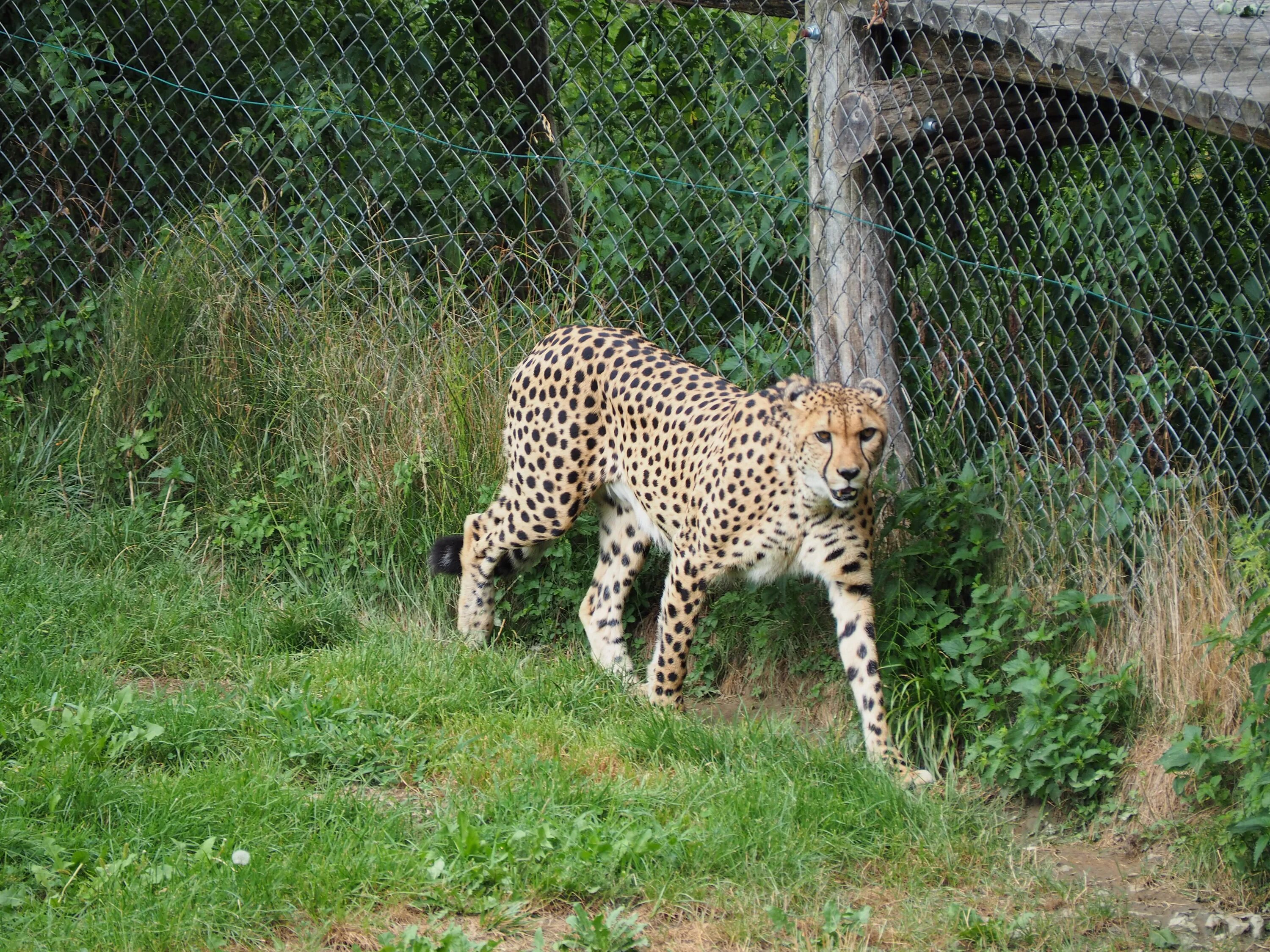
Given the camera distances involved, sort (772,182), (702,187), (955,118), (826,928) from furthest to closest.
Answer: (772,182)
(702,187)
(955,118)
(826,928)

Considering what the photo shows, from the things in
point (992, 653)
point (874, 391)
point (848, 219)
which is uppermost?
point (848, 219)

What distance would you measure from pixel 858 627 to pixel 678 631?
60 centimetres

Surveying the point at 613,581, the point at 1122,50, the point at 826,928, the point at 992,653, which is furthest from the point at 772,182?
the point at 826,928

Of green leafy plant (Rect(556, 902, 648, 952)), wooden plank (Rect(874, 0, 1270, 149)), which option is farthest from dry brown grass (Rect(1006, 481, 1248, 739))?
green leafy plant (Rect(556, 902, 648, 952))

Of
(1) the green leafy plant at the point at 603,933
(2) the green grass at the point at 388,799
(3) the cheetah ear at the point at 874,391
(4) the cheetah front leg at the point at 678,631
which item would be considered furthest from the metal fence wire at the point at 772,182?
(1) the green leafy plant at the point at 603,933

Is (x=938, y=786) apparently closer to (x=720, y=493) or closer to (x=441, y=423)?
(x=720, y=493)

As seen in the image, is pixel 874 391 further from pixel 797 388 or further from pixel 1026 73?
pixel 1026 73

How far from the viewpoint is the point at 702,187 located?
503cm

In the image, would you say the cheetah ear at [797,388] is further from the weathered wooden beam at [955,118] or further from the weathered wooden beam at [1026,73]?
the weathered wooden beam at [1026,73]

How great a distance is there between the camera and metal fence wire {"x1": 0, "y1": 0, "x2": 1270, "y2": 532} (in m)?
4.70

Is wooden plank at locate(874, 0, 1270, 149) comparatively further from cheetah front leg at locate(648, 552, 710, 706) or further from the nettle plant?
cheetah front leg at locate(648, 552, 710, 706)

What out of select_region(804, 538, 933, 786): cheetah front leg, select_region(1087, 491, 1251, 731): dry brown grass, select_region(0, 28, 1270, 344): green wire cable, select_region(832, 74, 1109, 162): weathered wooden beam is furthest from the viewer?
select_region(0, 28, 1270, 344): green wire cable

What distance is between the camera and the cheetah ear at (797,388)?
426 cm

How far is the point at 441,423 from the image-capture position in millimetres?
5238
